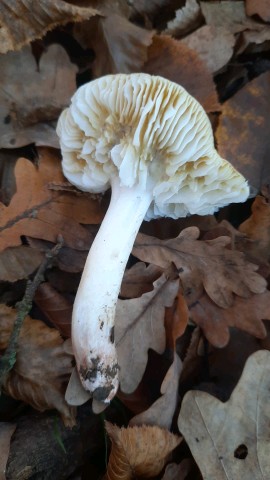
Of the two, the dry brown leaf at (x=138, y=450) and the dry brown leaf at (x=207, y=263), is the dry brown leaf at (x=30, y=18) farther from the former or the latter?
the dry brown leaf at (x=138, y=450)

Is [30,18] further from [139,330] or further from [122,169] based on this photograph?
[139,330]

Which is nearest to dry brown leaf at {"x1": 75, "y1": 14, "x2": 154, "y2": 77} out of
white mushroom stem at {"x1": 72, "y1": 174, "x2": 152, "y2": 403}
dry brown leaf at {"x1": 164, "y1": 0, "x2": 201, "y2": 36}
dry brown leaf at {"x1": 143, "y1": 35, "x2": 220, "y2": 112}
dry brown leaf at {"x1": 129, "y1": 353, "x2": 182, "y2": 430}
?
dry brown leaf at {"x1": 143, "y1": 35, "x2": 220, "y2": 112}

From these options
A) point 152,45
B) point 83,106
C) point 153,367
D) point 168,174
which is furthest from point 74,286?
point 152,45

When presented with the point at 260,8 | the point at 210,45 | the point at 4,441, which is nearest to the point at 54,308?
the point at 4,441

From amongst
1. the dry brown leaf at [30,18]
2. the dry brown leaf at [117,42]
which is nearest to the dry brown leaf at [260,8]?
the dry brown leaf at [117,42]

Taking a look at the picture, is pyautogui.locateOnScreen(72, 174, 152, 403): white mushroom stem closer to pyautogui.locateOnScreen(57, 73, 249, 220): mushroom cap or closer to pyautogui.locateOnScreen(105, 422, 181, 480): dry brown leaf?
pyautogui.locateOnScreen(57, 73, 249, 220): mushroom cap

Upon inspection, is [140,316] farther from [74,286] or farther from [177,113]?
[177,113]
